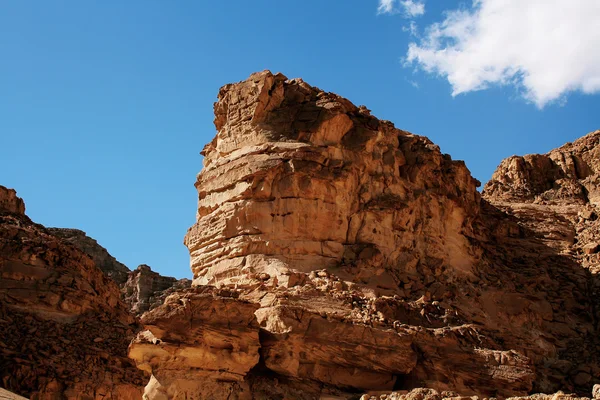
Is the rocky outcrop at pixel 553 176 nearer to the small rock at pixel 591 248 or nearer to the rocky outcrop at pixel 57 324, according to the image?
the small rock at pixel 591 248

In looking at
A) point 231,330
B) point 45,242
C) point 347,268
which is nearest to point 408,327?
point 347,268

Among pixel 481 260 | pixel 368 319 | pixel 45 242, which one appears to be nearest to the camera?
pixel 368 319

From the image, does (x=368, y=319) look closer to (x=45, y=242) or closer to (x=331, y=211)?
(x=331, y=211)

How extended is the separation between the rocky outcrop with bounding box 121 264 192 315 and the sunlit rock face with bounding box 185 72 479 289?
94.0 feet

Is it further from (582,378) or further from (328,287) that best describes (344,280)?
(582,378)

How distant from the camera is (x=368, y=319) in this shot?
27812mm

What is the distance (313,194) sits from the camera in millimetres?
31219

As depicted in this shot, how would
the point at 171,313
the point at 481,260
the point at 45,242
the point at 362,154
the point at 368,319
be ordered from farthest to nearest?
the point at 45,242 → the point at 481,260 → the point at 362,154 → the point at 368,319 → the point at 171,313

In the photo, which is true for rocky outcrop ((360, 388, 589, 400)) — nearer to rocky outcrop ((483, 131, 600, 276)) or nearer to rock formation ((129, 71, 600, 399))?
rock formation ((129, 71, 600, 399))

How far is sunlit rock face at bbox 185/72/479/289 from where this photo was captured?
30797mm

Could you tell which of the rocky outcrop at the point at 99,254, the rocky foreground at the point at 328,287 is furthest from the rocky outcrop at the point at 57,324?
the rocky outcrop at the point at 99,254

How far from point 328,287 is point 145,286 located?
36980mm

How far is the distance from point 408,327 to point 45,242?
78.0 ft

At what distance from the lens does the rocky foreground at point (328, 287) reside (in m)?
26.5
